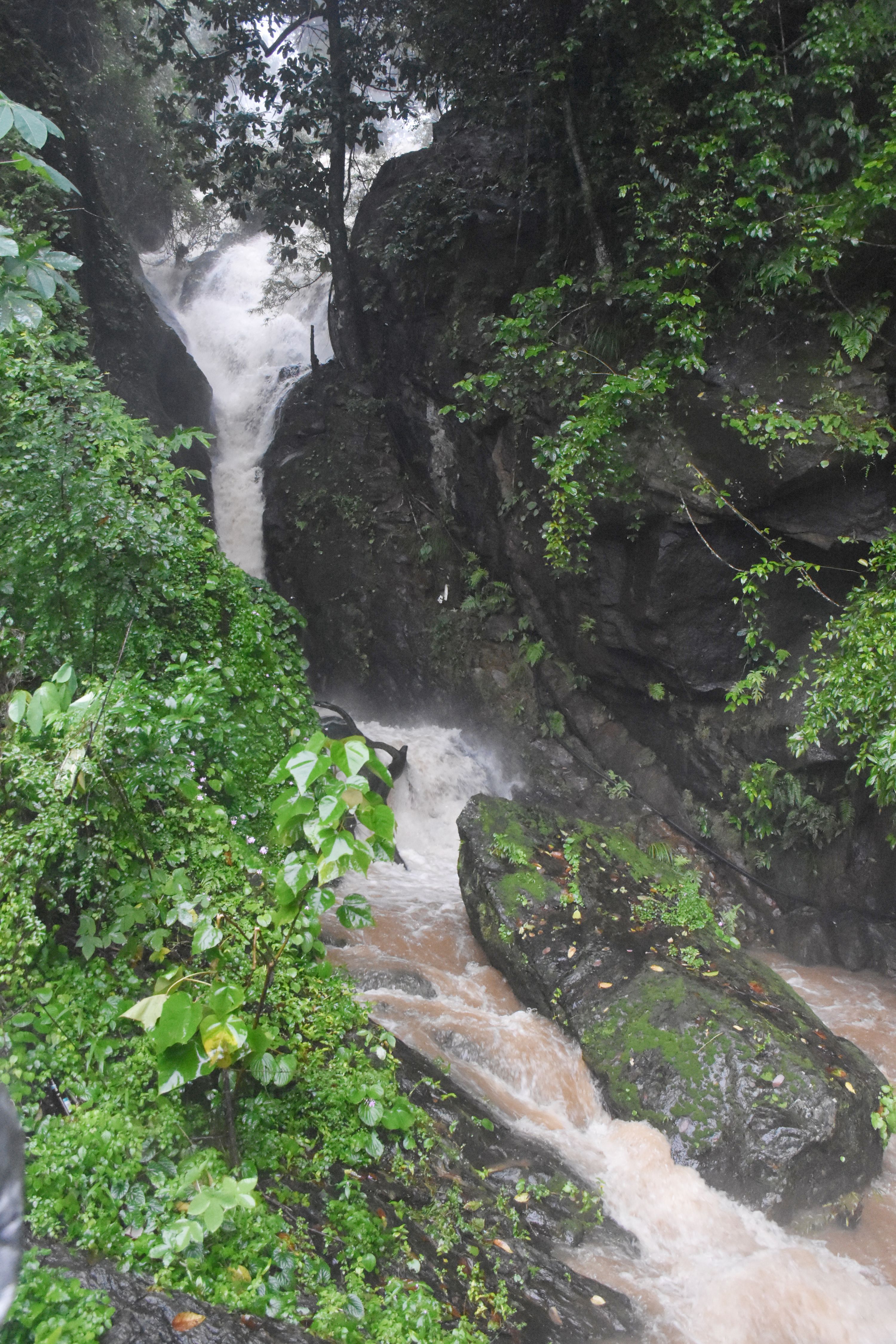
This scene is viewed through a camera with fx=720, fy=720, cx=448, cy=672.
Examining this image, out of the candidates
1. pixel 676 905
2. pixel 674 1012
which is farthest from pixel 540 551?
pixel 674 1012

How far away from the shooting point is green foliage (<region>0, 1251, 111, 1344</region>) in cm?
178

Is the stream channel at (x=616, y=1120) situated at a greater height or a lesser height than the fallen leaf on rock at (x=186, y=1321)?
lesser

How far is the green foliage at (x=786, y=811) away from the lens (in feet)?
23.9

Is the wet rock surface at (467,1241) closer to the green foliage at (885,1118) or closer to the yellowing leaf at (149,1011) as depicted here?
the yellowing leaf at (149,1011)

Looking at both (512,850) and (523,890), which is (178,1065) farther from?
(512,850)

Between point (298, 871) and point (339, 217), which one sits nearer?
point (298, 871)

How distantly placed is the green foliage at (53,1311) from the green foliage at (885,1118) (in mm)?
4855

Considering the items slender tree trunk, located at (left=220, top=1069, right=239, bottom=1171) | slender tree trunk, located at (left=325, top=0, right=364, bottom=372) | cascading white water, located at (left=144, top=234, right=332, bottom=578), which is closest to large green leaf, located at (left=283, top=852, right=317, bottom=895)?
slender tree trunk, located at (left=220, top=1069, right=239, bottom=1171)

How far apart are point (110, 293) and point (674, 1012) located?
13.6 meters

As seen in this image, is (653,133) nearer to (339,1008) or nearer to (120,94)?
(339,1008)

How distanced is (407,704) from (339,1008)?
881 centimetres

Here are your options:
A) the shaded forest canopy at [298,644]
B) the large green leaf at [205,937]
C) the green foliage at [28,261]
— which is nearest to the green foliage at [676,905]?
the shaded forest canopy at [298,644]

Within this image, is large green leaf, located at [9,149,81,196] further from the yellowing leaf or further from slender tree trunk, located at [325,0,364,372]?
slender tree trunk, located at [325,0,364,372]

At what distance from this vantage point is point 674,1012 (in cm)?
511
